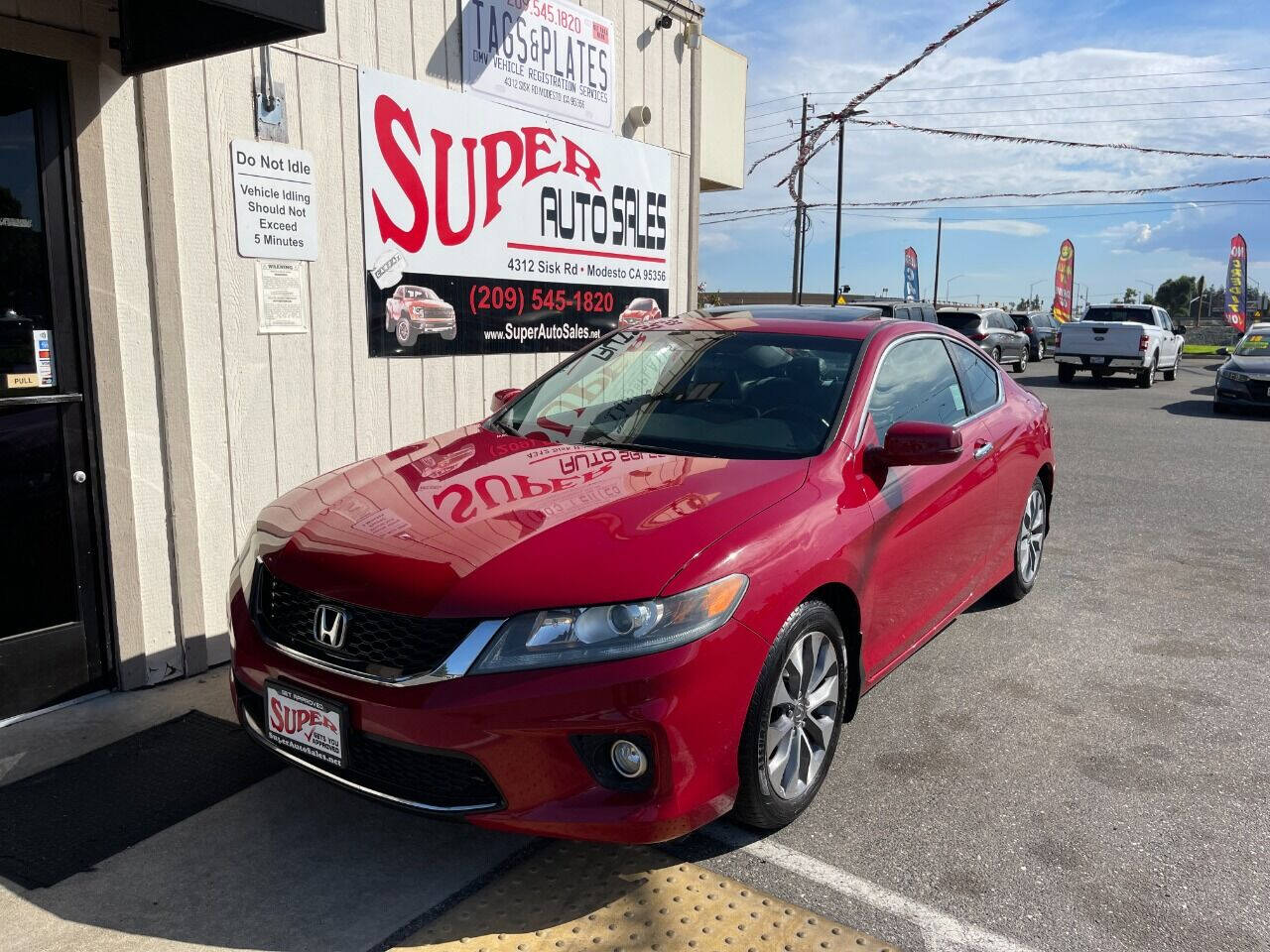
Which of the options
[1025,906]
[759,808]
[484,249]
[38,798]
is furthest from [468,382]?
[1025,906]

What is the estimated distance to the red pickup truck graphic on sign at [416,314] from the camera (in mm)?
5324

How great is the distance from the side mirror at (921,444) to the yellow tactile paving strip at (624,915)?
152cm

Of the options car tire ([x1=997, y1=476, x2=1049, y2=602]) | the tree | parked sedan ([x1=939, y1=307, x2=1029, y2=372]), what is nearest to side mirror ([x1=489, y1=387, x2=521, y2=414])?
car tire ([x1=997, y1=476, x2=1049, y2=602])

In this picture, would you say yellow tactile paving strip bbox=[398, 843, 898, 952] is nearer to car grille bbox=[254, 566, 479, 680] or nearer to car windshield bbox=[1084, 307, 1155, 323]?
car grille bbox=[254, 566, 479, 680]

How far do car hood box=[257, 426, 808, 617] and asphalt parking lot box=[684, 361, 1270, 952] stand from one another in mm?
1050

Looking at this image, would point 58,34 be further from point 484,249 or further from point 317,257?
point 484,249

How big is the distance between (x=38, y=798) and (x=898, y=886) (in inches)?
111

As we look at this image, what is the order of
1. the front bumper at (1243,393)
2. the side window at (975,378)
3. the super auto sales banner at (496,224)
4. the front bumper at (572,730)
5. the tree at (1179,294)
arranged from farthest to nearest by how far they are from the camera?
1. the tree at (1179,294)
2. the front bumper at (1243,393)
3. the super auto sales banner at (496,224)
4. the side window at (975,378)
5. the front bumper at (572,730)

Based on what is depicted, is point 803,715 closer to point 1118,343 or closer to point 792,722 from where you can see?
point 792,722

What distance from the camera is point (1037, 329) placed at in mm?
32500

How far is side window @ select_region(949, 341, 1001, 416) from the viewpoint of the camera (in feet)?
15.3

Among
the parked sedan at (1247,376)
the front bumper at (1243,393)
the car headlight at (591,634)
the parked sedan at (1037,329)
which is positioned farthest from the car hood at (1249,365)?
the car headlight at (591,634)

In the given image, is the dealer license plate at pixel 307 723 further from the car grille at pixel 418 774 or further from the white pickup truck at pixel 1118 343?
the white pickup truck at pixel 1118 343

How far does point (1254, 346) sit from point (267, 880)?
60.0 feet
